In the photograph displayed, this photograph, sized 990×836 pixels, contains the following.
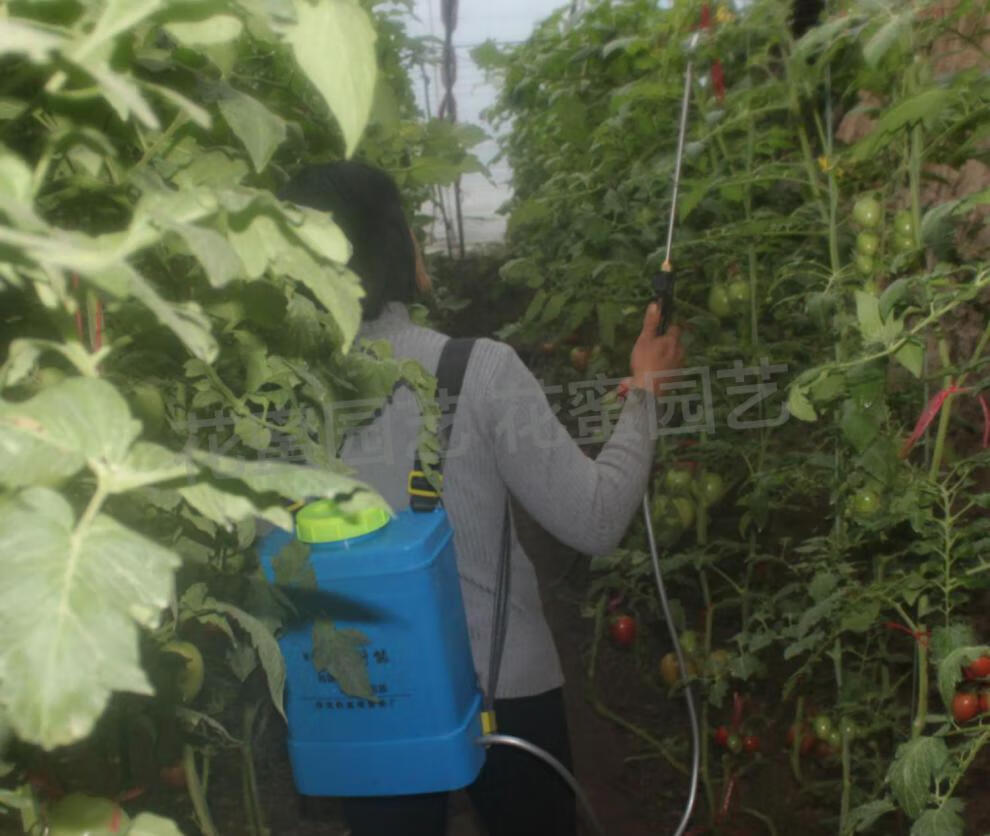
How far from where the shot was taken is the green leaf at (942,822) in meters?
0.85

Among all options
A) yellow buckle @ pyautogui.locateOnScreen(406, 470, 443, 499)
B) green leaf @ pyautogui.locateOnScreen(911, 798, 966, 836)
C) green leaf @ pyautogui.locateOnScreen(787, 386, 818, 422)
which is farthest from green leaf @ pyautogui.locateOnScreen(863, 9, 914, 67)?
green leaf @ pyautogui.locateOnScreen(911, 798, 966, 836)

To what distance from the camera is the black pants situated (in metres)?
1.18

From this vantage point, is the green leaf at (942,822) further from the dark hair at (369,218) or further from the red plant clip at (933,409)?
the dark hair at (369,218)

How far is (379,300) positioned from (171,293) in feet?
1.70

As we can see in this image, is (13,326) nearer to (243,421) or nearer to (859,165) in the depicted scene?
(243,421)

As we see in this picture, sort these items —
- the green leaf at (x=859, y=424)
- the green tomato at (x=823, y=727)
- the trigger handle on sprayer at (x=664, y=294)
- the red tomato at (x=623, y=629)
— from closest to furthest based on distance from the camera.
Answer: the green leaf at (x=859, y=424)
the trigger handle on sprayer at (x=664, y=294)
the green tomato at (x=823, y=727)
the red tomato at (x=623, y=629)

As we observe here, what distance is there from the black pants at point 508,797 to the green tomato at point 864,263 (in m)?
0.69

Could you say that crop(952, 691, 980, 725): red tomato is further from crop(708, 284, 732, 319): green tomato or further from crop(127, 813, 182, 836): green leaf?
crop(127, 813, 182, 836): green leaf

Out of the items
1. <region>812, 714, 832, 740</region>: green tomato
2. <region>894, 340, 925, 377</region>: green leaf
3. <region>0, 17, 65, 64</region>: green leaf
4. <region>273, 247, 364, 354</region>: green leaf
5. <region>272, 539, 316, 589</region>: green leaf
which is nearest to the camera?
<region>0, 17, 65, 64</region>: green leaf

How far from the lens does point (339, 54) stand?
0.39 meters

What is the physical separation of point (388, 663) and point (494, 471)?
31 centimetres

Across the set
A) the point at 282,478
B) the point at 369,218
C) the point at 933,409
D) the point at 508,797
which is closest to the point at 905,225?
the point at 933,409

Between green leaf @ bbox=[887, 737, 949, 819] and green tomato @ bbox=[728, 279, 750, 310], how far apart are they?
0.97 meters

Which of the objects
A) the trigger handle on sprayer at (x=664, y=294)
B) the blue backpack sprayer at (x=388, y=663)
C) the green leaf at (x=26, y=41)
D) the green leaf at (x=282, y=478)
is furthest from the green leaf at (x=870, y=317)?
the green leaf at (x=26, y=41)
